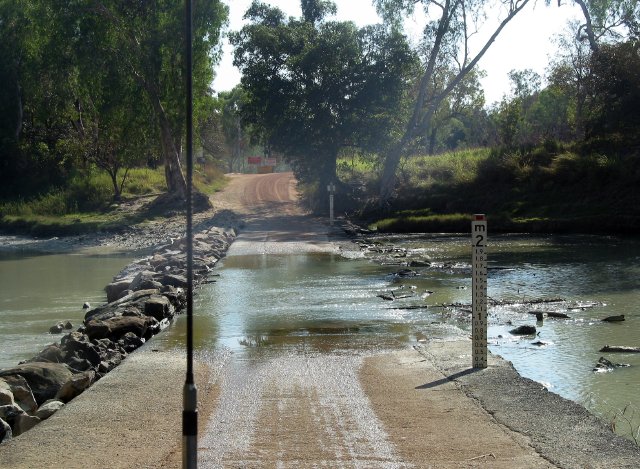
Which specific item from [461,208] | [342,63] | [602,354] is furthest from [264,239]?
[602,354]

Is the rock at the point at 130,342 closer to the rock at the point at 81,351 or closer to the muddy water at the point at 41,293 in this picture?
the rock at the point at 81,351

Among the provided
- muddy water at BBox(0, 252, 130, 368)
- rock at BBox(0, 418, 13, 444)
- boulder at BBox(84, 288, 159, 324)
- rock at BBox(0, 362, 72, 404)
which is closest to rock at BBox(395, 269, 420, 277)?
boulder at BBox(84, 288, 159, 324)

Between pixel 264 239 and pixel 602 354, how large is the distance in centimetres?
2131

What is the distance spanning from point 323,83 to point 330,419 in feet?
121

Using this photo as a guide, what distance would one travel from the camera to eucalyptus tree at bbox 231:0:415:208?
4328 centimetres

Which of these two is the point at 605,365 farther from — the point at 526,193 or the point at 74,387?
the point at 526,193

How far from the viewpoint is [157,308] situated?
14914 mm

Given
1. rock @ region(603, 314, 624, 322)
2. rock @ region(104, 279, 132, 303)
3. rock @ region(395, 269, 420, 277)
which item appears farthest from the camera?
rock @ region(395, 269, 420, 277)

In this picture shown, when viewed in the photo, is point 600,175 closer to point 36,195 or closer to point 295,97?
point 295,97

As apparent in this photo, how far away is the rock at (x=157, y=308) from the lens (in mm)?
14820

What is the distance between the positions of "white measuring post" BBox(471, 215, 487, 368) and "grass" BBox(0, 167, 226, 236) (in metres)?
33.0

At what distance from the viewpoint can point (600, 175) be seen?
121ft

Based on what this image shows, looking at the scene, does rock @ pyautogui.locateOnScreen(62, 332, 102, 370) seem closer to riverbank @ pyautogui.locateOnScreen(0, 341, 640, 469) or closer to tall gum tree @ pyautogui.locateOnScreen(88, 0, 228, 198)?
riverbank @ pyautogui.locateOnScreen(0, 341, 640, 469)

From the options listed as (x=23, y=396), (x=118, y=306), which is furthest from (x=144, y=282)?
(x=23, y=396)
